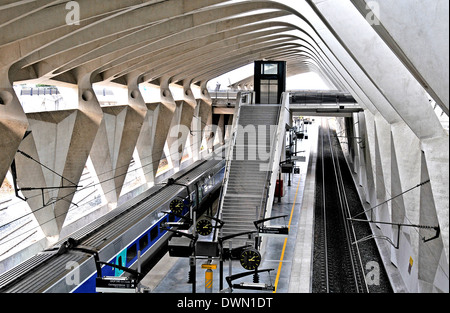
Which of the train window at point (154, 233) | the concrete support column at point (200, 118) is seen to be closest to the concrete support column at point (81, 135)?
the train window at point (154, 233)

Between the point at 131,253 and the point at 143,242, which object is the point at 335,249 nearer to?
the point at 143,242

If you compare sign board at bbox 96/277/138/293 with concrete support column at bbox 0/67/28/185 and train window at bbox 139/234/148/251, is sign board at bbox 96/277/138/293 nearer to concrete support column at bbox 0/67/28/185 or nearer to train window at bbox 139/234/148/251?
train window at bbox 139/234/148/251

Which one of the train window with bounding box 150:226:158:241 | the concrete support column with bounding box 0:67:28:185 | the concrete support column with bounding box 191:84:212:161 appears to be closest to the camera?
the concrete support column with bounding box 0:67:28:185

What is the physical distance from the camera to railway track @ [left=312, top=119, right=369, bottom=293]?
18.1m

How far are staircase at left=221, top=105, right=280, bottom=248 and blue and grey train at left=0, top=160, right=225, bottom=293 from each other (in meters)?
2.28

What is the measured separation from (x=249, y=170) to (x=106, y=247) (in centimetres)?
1181

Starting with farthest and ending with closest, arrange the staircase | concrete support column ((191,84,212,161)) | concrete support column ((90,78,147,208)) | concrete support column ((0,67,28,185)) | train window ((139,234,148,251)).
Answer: concrete support column ((191,84,212,161)) → concrete support column ((90,78,147,208)) → the staircase → train window ((139,234,148,251)) → concrete support column ((0,67,28,185))

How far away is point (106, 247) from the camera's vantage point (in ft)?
48.0

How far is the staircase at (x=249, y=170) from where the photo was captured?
2212 cm

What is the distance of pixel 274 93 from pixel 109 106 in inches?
583

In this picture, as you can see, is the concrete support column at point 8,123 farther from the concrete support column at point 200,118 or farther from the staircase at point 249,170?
the concrete support column at point 200,118

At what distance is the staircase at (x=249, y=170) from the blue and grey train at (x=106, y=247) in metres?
2.28

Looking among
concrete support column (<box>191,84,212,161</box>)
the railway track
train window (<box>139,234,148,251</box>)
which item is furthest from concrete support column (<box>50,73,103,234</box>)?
concrete support column (<box>191,84,212,161</box>)

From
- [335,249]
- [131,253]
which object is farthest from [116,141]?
[335,249]
